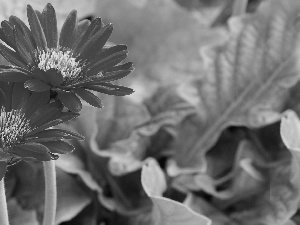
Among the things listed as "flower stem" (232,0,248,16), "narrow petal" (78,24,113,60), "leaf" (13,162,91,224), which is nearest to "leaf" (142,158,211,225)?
"leaf" (13,162,91,224)

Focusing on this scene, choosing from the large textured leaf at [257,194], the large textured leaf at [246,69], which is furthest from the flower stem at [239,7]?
the large textured leaf at [257,194]

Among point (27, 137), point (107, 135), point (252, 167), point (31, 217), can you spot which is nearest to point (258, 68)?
point (252, 167)

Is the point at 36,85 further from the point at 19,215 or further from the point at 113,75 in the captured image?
the point at 19,215

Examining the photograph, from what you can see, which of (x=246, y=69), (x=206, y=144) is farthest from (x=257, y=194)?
(x=246, y=69)

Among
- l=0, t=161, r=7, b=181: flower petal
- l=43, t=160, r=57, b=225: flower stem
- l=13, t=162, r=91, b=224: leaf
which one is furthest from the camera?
l=13, t=162, r=91, b=224: leaf

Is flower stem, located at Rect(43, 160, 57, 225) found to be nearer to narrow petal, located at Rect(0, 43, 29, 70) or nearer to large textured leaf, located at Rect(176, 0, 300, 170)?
narrow petal, located at Rect(0, 43, 29, 70)

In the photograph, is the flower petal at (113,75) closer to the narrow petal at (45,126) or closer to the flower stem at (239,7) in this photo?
the narrow petal at (45,126)
